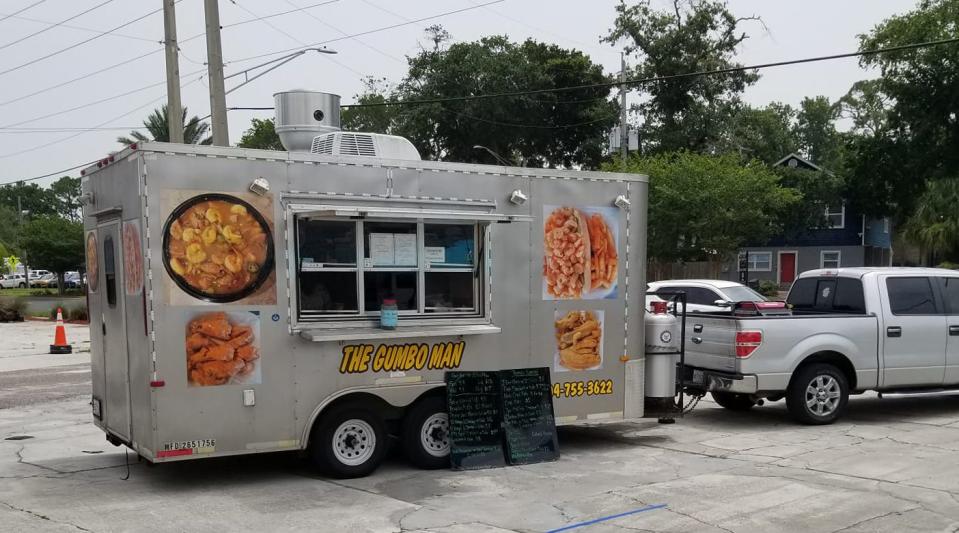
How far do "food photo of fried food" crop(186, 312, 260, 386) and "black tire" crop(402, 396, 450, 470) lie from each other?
1.63 metres

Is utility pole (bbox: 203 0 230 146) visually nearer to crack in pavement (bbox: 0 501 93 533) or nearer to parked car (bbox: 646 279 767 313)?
parked car (bbox: 646 279 767 313)

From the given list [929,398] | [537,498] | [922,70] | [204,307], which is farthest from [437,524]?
[922,70]

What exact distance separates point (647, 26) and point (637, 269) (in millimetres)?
36589

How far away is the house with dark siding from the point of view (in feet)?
156

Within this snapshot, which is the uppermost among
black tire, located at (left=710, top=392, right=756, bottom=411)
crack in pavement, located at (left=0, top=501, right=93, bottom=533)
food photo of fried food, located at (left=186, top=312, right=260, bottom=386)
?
food photo of fried food, located at (left=186, top=312, right=260, bottom=386)

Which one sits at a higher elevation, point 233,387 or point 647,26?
point 647,26

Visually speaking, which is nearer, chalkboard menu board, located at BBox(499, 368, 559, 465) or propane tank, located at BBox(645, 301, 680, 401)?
chalkboard menu board, located at BBox(499, 368, 559, 465)

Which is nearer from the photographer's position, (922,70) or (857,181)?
(922,70)

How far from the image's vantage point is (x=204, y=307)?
7070 millimetres

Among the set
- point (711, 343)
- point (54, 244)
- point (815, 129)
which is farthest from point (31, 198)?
point (711, 343)

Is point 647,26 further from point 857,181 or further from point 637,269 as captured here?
point 637,269

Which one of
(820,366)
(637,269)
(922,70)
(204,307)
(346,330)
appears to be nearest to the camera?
(204,307)

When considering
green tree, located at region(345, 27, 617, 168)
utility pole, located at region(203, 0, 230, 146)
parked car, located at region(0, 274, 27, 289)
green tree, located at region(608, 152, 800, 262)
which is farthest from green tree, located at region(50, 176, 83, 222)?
utility pole, located at region(203, 0, 230, 146)

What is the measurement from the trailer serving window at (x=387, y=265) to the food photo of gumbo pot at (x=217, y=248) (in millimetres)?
361
